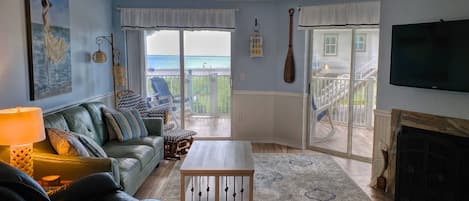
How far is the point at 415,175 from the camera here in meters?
3.49

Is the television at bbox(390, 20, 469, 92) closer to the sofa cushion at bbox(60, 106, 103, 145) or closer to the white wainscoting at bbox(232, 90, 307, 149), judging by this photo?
the white wainscoting at bbox(232, 90, 307, 149)

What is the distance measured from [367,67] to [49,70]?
3.86 meters

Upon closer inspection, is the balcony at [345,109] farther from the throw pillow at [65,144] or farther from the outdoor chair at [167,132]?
the throw pillow at [65,144]

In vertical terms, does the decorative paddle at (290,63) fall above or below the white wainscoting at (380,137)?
above

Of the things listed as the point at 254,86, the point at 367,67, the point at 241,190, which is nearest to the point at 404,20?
the point at 367,67

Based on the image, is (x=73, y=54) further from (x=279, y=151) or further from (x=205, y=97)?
(x=279, y=151)

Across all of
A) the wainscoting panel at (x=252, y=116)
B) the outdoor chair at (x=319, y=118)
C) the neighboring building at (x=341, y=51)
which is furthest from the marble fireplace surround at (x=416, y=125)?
the wainscoting panel at (x=252, y=116)

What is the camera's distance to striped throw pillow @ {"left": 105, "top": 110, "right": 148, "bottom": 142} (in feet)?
14.0

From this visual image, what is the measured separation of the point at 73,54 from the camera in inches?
173

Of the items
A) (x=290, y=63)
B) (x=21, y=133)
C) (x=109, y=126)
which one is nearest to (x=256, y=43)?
(x=290, y=63)

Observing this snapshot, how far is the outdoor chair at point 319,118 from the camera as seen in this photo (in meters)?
5.58

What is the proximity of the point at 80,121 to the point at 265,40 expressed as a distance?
3.19 meters

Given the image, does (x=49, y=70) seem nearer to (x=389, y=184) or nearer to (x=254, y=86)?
(x=254, y=86)

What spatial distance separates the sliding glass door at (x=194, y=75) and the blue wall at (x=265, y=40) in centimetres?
22
